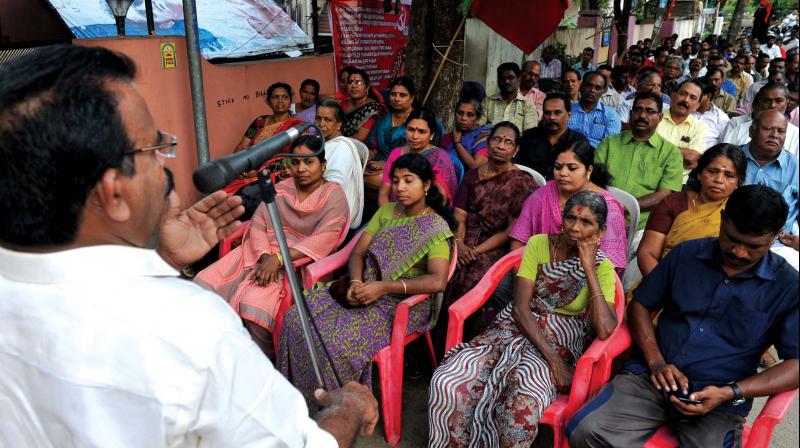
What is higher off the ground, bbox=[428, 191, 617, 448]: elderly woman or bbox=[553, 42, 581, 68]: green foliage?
bbox=[553, 42, 581, 68]: green foliage

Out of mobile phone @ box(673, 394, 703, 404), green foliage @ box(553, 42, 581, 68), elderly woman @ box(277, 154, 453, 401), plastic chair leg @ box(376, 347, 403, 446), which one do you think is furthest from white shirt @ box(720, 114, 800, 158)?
green foliage @ box(553, 42, 581, 68)

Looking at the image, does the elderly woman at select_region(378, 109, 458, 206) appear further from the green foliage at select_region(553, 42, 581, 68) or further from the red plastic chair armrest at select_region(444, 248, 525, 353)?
the green foliage at select_region(553, 42, 581, 68)

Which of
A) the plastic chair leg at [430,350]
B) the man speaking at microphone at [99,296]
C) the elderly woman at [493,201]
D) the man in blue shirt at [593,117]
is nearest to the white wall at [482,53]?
the man in blue shirt at [593,117]

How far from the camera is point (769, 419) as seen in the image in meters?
2.15

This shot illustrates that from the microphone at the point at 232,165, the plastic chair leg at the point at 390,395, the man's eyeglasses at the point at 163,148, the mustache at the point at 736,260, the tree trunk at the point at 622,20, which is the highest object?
the tree trunk at the point at 622,20

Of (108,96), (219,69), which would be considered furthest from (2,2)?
(108,96)

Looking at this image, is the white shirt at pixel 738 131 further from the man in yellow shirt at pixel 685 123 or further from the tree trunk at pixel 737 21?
the tree trunk at pixel 737 21

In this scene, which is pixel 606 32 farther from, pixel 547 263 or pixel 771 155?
pixel 547 263

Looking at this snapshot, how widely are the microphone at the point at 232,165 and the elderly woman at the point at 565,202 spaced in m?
2.20

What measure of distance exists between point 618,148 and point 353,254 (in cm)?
203

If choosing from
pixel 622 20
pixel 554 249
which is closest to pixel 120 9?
pixel 554 249

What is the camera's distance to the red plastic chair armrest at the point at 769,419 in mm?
2143

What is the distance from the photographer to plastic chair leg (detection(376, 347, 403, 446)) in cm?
290

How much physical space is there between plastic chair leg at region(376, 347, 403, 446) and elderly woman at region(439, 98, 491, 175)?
6.96 ft
